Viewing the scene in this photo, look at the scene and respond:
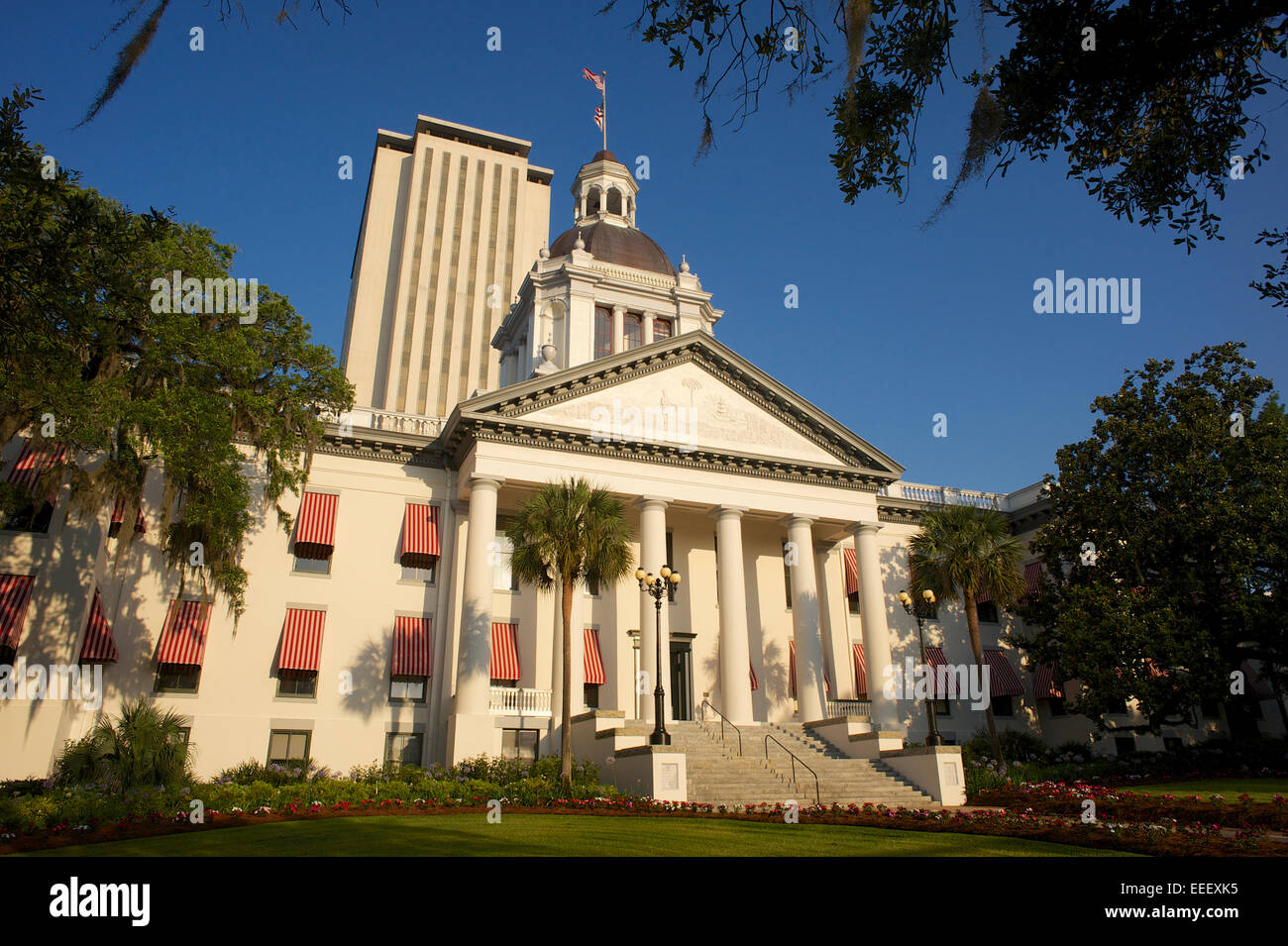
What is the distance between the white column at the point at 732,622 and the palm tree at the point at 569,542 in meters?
7.14

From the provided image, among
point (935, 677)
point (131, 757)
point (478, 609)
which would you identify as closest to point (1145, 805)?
point (935, 677)

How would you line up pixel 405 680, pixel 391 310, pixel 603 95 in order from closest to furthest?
pixel 405 680
pixel 603 95
pixel 391 310

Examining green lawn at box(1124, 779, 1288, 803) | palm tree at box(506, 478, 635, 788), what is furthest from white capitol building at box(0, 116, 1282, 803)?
green lawn at box(1124, 779, 1288, 803)

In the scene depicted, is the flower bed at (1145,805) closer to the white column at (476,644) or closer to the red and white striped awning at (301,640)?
the white column at (476,644)

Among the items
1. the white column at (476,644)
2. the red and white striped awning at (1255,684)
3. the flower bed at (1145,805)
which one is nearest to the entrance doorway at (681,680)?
the white column at (476,644)

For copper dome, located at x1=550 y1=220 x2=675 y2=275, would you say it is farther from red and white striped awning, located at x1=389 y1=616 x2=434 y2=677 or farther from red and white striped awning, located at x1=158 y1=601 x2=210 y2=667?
red and white striped awning, located at x1=158 y1=601 x2=210 y2=667

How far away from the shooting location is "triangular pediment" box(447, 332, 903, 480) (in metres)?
30.3

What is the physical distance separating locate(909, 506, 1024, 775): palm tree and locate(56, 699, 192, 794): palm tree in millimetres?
24316

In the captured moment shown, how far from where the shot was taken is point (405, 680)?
1142 inches

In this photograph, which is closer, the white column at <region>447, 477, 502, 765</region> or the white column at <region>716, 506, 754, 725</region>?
the white column at <region>447, 477, 502, 765</region>

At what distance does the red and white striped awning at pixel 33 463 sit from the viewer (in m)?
22.5

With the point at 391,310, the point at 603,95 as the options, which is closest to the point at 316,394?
the point at 603,95
